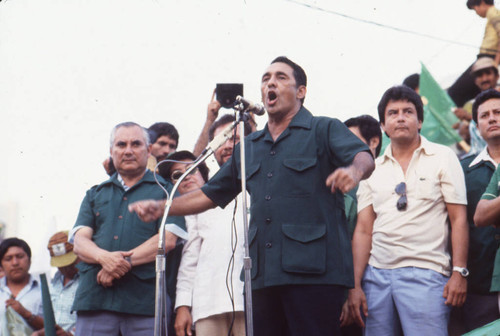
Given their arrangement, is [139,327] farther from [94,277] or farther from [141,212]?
[141,212]

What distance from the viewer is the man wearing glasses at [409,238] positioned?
11.7 feet

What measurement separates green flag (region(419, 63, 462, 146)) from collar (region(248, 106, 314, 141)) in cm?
434

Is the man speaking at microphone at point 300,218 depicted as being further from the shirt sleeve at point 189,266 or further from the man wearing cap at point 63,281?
the man wearing cap at point 63,281

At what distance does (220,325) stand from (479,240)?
5.64 ft

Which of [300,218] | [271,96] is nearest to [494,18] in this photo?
[271,96]

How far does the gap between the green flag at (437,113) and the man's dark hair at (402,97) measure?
10.9 feet

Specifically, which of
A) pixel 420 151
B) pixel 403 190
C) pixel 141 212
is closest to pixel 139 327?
pixel 141 212

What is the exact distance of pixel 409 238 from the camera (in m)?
3.72

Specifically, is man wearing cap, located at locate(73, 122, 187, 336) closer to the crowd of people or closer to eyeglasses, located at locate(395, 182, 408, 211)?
the crowd of people

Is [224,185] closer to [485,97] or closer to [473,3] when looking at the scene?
[485,97]

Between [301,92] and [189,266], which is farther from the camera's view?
[189,266]

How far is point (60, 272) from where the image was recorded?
232 inches

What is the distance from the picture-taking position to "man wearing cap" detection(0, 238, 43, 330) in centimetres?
596

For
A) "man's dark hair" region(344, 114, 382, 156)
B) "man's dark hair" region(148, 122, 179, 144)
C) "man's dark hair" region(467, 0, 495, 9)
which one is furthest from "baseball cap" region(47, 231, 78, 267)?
"man's dark hair" region(467, 0, 495, 9)
